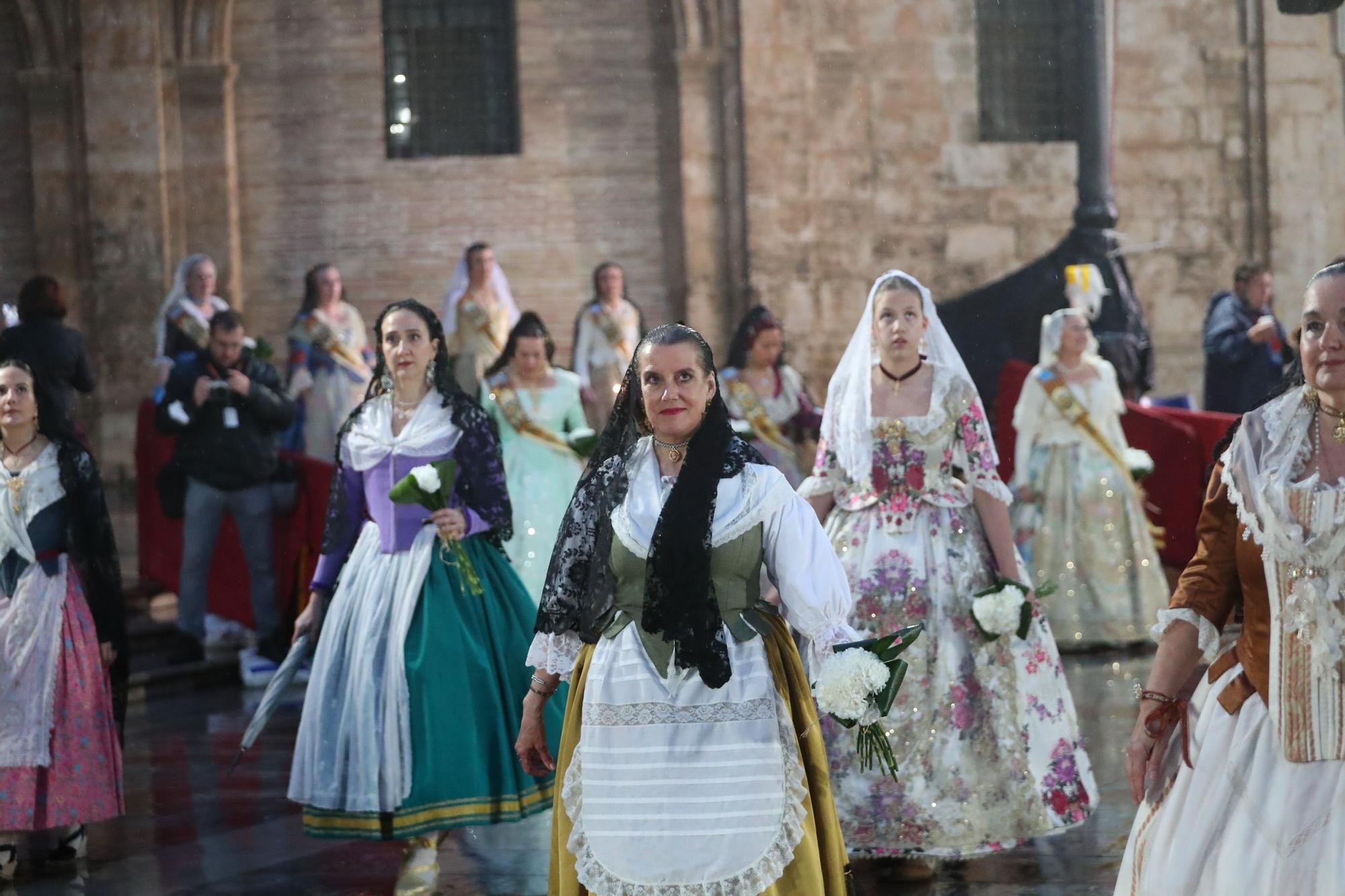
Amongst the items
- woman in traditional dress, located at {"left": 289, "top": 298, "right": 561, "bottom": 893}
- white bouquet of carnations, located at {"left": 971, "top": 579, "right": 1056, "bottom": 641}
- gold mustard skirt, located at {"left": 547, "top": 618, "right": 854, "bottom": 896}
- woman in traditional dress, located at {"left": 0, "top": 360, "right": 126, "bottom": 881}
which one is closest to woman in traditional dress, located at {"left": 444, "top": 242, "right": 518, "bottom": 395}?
woman in traditional dress, located at {"left": 0, "top": 360, "right": 126, "bottom": 881}

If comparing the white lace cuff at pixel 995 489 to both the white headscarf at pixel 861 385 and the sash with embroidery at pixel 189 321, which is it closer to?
the white headscarf at pixel 861 385

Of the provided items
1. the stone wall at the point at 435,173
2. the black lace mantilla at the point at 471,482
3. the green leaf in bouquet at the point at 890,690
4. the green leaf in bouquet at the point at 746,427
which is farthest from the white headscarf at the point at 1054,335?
the green leaf in bouquet at the point at 890,690

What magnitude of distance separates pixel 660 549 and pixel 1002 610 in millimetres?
1889

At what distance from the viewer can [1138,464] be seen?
Answer: 9711 mm

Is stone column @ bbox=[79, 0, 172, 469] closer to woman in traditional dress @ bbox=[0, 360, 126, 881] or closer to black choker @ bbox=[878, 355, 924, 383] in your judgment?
woman in traditional dress @ bbox=[0, 360, 126, 881]

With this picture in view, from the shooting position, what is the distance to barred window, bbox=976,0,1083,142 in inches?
594

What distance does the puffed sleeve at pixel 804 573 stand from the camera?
379 centimetres

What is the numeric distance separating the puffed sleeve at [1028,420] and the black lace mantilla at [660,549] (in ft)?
20.0

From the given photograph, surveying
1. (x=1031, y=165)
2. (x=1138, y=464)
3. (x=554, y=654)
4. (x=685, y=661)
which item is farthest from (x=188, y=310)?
(x=685, y=661)

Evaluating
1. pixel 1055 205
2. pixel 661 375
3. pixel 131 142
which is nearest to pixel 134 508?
pixel 131 142

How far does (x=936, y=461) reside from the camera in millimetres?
5613

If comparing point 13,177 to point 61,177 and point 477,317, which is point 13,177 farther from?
point 477,317

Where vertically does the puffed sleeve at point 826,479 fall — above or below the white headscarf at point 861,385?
below

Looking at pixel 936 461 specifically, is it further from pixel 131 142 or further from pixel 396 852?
pixel 131 142
